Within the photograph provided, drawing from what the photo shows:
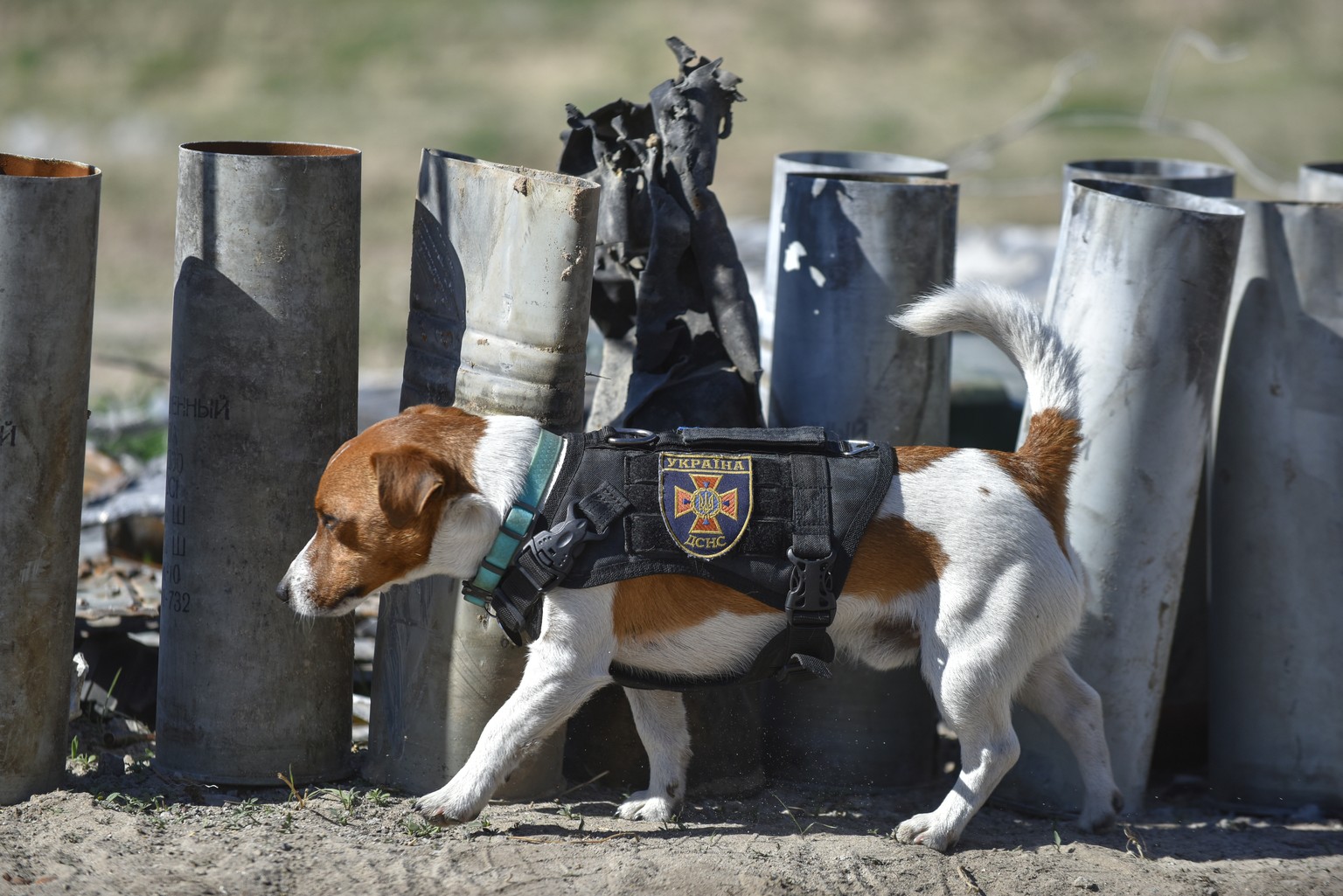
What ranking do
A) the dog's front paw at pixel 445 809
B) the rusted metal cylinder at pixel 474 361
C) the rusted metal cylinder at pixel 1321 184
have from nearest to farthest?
the dog's front paw at pixel 445 809 < the rusted metal cylinder at pixel 474 361 < the rusted metal cylinder at pixel 1321 184

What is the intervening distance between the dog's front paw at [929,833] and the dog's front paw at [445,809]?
136cm

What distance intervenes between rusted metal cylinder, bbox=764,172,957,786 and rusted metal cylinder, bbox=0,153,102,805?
240 cm

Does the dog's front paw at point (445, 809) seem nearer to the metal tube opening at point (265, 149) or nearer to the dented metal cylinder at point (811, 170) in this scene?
the metal tube opening at point (265, 149)

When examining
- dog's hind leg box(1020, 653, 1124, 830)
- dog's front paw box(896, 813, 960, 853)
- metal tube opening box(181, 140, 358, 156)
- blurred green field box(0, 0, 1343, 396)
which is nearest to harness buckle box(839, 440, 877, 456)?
dog's hind leg box(1020, 653, 1124, 830)

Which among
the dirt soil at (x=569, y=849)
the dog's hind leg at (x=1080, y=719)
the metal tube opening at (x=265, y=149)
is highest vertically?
the metal tube opening at (x=265, y=149)

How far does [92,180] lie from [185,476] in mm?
977

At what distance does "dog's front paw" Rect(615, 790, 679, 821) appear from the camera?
15.4ft

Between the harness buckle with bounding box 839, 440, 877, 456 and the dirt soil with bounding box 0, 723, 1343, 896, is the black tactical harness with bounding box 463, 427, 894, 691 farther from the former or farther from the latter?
the dirt soil with bounding box 0, 723, 1343, 896

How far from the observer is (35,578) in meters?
4.34

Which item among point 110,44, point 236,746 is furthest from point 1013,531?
point 110,44

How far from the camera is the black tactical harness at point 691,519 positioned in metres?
4.09

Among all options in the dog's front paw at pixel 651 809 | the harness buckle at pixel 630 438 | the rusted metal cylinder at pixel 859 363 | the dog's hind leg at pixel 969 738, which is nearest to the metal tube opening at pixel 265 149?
the harness buckle at pixel 630 438

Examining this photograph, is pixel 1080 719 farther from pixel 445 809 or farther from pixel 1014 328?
pixel 445 809

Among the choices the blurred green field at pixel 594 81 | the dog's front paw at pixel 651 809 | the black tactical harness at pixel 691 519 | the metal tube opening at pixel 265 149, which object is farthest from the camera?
the blurred green field at pixel 594 81
